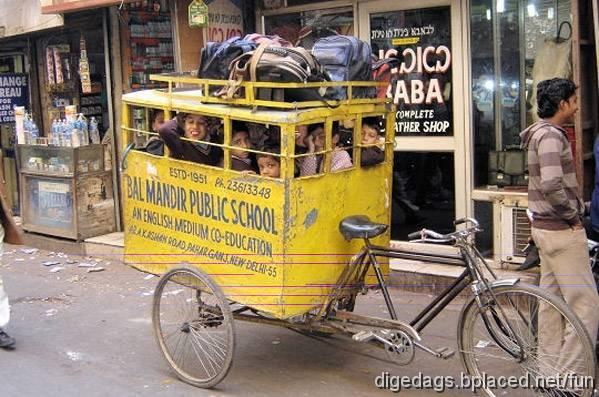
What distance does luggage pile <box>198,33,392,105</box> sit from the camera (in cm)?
412

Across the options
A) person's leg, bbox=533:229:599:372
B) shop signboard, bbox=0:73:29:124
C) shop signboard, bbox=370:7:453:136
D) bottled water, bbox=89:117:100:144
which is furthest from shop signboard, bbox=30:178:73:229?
person's leg, bbox=533:229:599:372

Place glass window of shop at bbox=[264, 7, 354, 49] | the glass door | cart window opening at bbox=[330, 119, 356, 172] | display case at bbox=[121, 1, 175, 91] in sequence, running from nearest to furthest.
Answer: cart window opening at bbox=[330, 119, 356, 172] → the glass door → glass window of shop at bbox=[264, 7, 354, 49] → display case at bbox=[121, 1, 175, 91]

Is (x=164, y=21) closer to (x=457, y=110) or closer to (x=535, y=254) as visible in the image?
(x=457, y=110)

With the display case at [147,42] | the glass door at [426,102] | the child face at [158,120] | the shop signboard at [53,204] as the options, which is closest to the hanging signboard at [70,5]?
the display case at [147,42]

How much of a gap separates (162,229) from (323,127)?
1.27 metres

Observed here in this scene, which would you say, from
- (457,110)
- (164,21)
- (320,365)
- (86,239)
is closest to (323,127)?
(320,365)

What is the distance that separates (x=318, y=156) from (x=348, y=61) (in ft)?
2.23

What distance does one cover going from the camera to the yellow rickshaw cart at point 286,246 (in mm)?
3924

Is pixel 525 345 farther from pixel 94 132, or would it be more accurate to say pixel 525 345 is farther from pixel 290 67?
pixel 94 132

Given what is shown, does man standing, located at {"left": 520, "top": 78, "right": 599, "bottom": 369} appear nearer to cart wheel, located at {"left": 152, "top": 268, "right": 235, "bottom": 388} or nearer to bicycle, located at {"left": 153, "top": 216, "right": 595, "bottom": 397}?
bicycle, located at {"left": 153, "top": 216, "right": 595, "bottom": 397}

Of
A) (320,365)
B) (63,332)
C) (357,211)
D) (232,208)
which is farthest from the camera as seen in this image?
(63,332)

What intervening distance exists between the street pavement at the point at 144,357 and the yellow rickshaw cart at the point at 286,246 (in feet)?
0.94

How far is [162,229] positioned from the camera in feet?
15.5

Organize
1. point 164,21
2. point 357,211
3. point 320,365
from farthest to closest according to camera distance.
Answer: point 164,21 → point 320,365 → point 357,211
